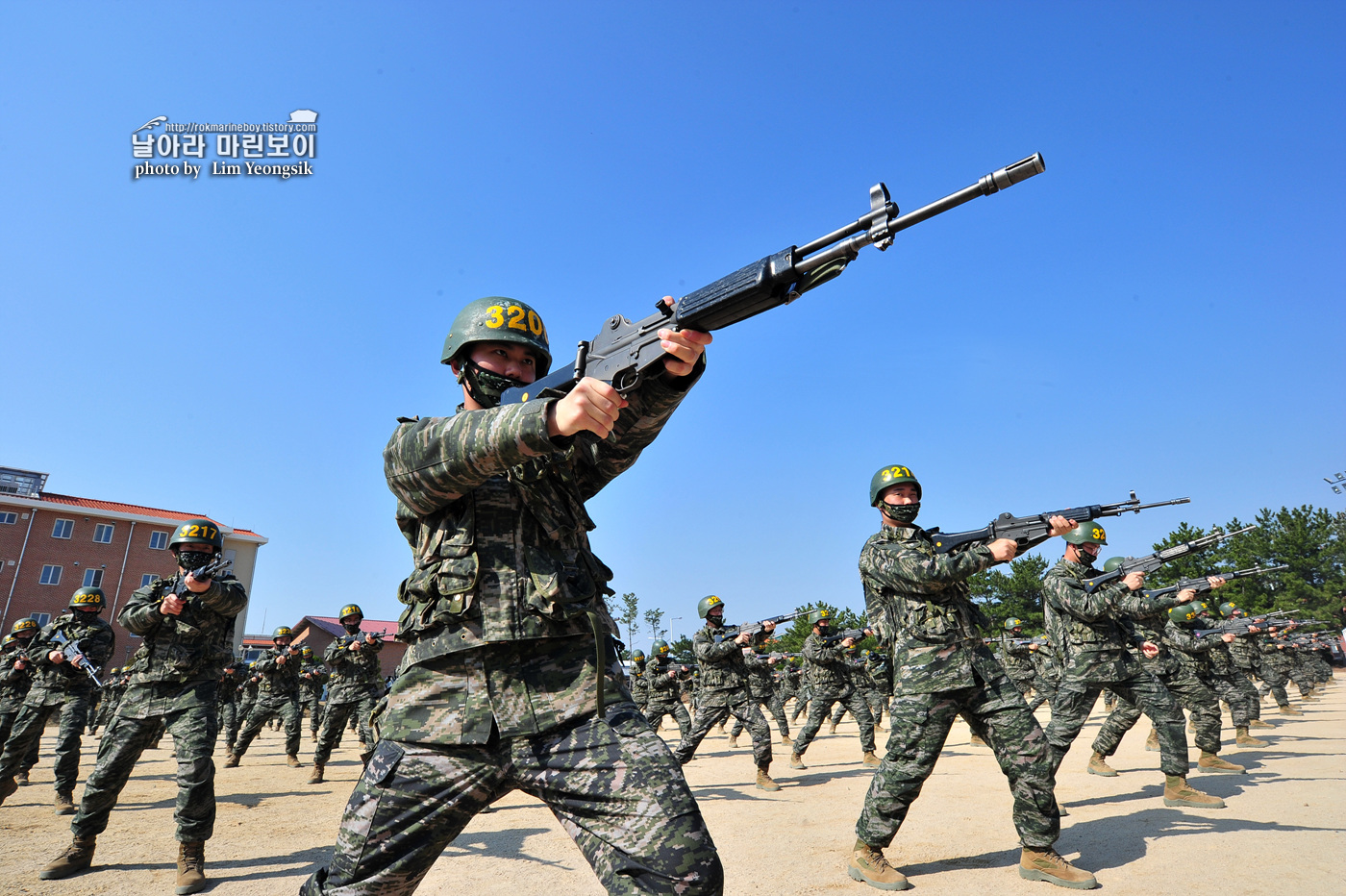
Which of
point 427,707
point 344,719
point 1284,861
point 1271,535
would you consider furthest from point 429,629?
point 1271,535

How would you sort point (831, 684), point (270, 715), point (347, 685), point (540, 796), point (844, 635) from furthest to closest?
point (844, 635), point (270, 715), point (831, 684), point (347, 685), point (540, 796)

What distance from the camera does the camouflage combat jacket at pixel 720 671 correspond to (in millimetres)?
11430

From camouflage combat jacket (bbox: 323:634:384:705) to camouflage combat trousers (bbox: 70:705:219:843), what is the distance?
625cm

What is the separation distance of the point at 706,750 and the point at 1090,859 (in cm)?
1220

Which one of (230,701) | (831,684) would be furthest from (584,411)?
(230,701)

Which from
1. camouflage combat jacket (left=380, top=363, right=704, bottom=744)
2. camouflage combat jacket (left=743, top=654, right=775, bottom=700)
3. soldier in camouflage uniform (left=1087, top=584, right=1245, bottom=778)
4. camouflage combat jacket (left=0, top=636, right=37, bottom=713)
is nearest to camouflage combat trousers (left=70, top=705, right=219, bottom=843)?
camouflage combat jacket (left=380, top=363, right=704, bottom=744)

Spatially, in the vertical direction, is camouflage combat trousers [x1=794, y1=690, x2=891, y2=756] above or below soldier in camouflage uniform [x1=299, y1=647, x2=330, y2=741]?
below

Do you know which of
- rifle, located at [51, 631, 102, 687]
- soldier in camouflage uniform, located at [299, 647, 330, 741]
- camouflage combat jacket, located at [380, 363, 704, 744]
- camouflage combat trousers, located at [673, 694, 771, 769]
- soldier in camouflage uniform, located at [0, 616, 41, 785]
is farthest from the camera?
soldier in camouflage uniform, located at [299, 647, 330, 741]

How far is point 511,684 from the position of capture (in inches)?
95.7

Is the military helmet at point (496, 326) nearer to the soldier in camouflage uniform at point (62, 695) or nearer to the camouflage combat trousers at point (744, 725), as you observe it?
the camouflage combat trousers at point (744, 725)

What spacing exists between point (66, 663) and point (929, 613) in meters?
11.4

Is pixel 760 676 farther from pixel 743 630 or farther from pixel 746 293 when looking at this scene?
pixel 746 293

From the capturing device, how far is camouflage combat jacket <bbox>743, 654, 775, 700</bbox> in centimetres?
1270

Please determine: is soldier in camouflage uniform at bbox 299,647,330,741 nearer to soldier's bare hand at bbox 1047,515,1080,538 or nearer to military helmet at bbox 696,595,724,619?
military helmet at bbox 696,595,724,619
